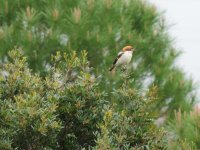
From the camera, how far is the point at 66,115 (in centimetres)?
468

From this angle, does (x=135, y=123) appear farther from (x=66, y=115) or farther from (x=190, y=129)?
(x=190, y=129)

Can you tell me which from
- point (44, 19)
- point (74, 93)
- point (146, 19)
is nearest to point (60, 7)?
point (44, 19)

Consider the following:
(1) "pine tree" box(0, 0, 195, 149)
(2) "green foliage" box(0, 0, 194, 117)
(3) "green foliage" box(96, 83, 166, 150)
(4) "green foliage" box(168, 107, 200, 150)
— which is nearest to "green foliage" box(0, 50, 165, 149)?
(3) "green foliage" box(96, 83, 166, 150)

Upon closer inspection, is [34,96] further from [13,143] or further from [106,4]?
[106,4]

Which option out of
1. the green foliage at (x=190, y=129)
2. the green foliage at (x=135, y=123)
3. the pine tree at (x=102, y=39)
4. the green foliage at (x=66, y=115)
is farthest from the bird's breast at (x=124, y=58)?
the green foliage at (x=135, y=123)

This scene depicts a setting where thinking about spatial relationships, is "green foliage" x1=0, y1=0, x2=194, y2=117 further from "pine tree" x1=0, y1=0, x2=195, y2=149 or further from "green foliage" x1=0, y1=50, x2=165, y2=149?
"green foliage" x1=0, y1=50, x2=165, y2=149

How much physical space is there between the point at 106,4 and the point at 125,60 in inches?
95.6

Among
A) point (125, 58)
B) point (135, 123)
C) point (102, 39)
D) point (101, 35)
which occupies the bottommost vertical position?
point (135, 123)

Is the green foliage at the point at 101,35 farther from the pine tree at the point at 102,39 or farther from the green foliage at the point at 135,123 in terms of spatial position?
the green foliage at the point at 135,123

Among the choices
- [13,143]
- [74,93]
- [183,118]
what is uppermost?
[183,118]

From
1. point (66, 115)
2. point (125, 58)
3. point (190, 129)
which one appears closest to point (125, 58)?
point (125, 58)

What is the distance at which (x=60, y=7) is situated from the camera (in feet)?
34.6

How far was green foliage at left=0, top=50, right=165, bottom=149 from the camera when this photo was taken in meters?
4.38

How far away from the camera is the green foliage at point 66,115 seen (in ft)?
14.4
